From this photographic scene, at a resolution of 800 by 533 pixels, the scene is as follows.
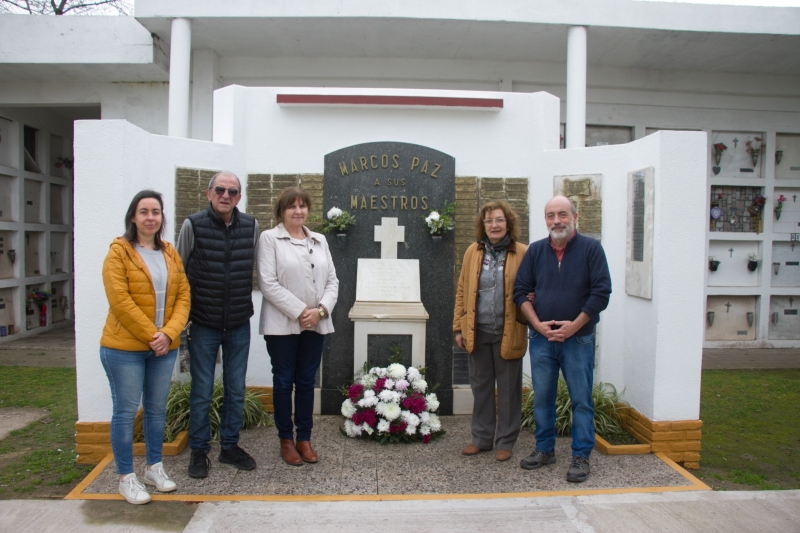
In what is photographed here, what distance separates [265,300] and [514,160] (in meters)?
2.39

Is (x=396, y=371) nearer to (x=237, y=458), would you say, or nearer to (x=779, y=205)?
(x=237, y=458)

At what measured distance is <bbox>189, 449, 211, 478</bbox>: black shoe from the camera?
3.31m

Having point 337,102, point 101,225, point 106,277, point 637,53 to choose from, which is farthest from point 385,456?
point 637,53

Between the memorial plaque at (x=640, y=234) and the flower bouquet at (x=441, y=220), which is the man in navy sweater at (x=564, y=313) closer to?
the memorial plaque at (x=640, y=234)

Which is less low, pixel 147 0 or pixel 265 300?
pixel 147 0

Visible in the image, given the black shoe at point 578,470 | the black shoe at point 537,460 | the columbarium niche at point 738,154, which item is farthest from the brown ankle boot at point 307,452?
the columbarium niche at point 738,154

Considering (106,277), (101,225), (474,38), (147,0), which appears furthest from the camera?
(474,38)

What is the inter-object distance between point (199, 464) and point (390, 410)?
124cm

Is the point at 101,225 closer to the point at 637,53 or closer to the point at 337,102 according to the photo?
the point at 337,102

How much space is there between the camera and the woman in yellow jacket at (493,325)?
3594 mm

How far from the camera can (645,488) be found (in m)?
3.26

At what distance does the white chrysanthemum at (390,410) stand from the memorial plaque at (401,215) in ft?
2.25

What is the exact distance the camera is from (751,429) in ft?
15.1

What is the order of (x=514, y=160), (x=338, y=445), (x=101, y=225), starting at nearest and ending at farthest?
(x=101, y=225)
(x=338, y=445)
(x=514, y=160)
